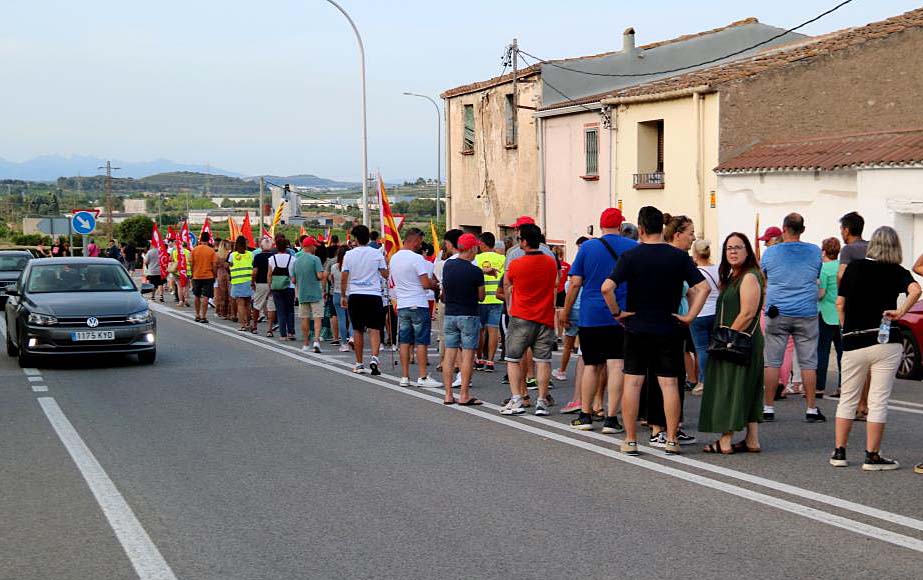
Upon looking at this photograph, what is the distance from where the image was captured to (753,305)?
352 inches

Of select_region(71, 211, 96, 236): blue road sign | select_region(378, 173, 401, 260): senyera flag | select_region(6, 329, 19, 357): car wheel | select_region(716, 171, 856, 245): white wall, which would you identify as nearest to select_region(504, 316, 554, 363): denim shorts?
select_region(378, 173, 401, 260): senyera flag

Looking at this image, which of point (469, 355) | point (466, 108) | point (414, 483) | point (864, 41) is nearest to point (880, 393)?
point (414, 483)

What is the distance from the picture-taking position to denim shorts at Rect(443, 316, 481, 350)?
473 inches

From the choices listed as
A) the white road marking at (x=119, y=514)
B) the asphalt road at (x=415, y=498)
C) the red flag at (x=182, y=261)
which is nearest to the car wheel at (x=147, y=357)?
the asphalt road at (x=415, y=498)

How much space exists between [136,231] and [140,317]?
74812mm

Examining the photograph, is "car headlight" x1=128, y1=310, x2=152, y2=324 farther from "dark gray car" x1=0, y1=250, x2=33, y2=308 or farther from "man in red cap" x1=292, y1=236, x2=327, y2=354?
"dark gray car" x1=0, y1=250, x2=33, y2=308

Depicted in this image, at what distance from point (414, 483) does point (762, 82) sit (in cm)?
2029

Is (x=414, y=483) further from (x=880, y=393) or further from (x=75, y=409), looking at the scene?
(x=75, y=409)

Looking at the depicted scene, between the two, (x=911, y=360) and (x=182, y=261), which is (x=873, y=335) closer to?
(x=911, y=360)

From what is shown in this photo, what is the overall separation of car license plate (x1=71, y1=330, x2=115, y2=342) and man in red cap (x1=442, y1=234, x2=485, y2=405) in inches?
223

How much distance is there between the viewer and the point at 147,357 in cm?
1645

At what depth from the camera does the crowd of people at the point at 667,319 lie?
852 centimetres

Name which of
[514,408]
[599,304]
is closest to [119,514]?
[599,304]

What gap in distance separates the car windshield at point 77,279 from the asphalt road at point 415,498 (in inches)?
185
